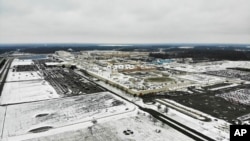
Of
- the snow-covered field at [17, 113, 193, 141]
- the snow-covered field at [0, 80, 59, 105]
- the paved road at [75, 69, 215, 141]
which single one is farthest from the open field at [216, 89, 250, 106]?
the snow-covered field at [0, 80, 59, 105]

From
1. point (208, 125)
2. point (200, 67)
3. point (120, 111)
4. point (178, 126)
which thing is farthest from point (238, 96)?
point (200, 67)

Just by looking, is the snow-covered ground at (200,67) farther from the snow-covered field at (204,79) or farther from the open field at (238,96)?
the open field at (238,96)

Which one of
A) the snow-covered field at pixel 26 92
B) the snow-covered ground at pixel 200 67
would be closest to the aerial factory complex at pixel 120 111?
the snow-covered field at pixel 26 92

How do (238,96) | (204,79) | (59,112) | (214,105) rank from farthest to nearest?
(204,79) < (238,96) < (214,105) < (59,112)

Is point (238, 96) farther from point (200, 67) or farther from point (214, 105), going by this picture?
point (200, 67)

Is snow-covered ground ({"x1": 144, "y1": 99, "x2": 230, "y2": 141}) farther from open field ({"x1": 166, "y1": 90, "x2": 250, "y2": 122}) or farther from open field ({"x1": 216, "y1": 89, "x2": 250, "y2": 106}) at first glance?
open field ({"x1": 216, "y1": 89, "x2": 250, "y2": 106})

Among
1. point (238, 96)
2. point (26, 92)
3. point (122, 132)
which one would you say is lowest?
point (122, 132)

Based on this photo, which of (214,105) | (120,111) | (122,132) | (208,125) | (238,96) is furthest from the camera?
(238,96)
